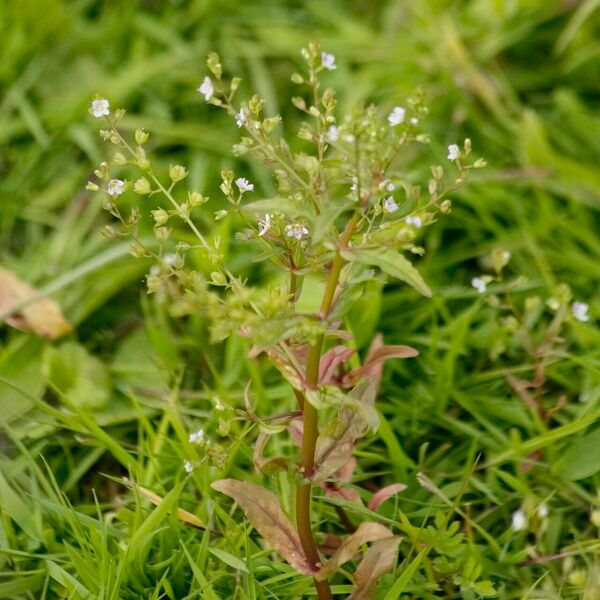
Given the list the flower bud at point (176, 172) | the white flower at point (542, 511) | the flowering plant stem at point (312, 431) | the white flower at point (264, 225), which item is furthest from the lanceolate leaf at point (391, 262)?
the white flower at point (542, 511)

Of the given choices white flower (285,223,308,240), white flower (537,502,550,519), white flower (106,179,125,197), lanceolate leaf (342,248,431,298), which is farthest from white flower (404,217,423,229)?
white flower (537,502,550,519)

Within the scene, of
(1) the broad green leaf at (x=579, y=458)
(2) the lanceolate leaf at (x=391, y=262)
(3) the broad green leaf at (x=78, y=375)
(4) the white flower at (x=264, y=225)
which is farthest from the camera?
(3) the broad green leaf at (x=78, y=375)

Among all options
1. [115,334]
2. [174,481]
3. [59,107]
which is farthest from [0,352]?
[59,107]

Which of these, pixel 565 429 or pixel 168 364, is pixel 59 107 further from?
pixel 565 429

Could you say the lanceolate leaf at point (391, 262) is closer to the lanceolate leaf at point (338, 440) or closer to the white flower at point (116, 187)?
the lanceolate leaf at point (338, 440)

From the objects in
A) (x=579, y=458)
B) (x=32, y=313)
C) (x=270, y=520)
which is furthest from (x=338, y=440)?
(x=32, y=313)

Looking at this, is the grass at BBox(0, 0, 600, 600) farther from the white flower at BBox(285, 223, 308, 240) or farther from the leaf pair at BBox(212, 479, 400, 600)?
the white flower at BBox(285, 223, 308, 240)

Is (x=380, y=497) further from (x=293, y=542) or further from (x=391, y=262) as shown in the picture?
(x=391, y=262)
